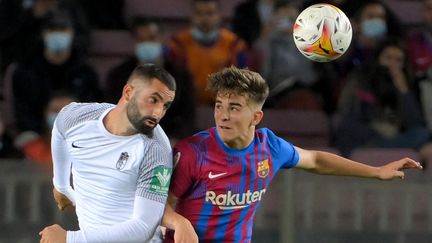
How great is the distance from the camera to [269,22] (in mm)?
10445

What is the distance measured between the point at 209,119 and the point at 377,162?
146 centimetres

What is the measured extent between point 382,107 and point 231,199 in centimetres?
396

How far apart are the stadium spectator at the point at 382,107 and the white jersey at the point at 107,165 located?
3766mm

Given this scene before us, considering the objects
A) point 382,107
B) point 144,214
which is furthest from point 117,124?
point 382,107

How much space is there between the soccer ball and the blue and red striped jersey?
68cm

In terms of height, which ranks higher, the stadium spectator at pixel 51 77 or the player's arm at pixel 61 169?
the stadium spectator at pixel 51 77

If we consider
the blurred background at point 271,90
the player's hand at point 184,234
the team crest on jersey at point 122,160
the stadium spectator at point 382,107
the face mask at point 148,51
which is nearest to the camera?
the player's hand at point 184,234

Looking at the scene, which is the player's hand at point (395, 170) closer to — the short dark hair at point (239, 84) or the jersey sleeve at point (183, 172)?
the short dark hair at point (239, 84)

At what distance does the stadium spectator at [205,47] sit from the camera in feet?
32.7

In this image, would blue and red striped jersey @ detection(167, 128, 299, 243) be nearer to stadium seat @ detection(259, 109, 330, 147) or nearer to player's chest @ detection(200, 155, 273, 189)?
player's chest @ detection(200, 155, 273, 189)

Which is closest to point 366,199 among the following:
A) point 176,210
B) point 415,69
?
point 415,69

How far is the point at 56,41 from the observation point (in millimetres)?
9453

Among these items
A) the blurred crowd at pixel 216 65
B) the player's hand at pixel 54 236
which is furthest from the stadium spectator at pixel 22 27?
the player's hand at pixel 54 236

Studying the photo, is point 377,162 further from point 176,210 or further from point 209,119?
point 176,210
